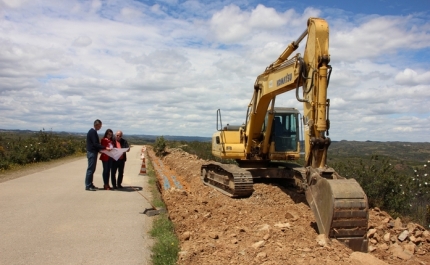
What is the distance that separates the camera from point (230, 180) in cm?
1205

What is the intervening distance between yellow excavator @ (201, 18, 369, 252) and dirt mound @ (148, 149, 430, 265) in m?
0.48

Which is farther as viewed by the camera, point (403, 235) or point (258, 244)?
point (403, 235)

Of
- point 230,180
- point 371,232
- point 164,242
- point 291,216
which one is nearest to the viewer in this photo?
point 164,242

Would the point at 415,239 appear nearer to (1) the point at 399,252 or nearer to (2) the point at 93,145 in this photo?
(1) the point at 399,252

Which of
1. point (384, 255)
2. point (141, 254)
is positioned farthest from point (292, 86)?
point (141, 254)

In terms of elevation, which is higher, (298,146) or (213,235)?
(298,146)

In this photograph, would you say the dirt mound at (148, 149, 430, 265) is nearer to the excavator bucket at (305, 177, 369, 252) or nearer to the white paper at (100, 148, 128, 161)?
the excavator bucket at (305, 177, 369, 252)

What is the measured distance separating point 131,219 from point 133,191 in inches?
159

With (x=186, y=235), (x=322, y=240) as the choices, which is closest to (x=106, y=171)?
(x=186, y=235)

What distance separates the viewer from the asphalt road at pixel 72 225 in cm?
614

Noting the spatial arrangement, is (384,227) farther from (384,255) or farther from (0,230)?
(0,230)

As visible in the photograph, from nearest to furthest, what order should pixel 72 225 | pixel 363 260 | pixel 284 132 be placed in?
1. pixel 363 260
2. pixel 72 225
3. pixel 284 132

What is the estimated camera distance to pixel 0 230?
739 cm

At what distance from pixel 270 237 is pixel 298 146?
20.9ft
